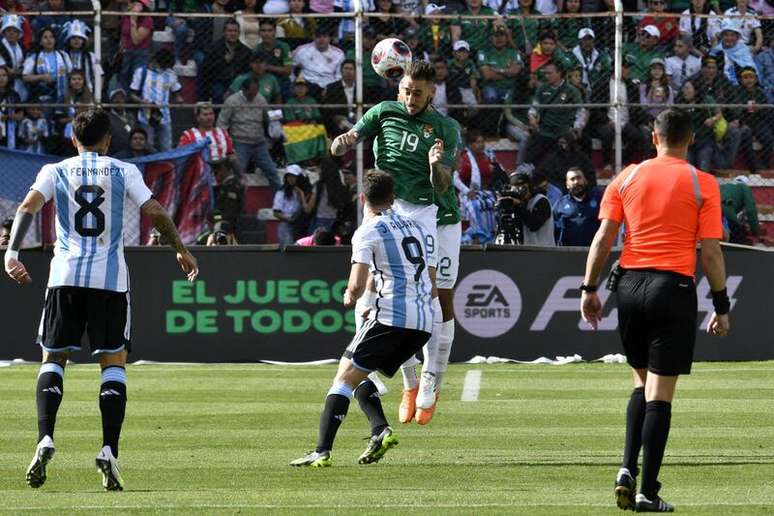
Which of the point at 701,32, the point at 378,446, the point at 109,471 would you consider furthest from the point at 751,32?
the point at 109,471

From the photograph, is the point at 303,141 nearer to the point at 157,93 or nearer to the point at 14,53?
the point at 157,93

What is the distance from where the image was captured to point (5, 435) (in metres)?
10.8

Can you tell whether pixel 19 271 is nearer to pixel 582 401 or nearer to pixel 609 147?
pixel 582 401

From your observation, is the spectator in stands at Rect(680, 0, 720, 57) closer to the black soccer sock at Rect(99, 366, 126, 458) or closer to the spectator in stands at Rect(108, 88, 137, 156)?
the spectator in stands at Rect(108, 88, 137, 156)

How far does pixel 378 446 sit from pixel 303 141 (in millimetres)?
10769

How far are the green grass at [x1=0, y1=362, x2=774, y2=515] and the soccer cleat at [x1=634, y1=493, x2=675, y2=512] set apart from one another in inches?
5.3

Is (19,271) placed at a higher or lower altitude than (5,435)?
higher

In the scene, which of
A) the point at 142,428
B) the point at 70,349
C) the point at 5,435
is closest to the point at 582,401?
the point at 142,428

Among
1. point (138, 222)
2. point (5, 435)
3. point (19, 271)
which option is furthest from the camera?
point (138, 222)

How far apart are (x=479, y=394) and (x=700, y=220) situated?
21.8 ft

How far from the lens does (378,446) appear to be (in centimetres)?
914

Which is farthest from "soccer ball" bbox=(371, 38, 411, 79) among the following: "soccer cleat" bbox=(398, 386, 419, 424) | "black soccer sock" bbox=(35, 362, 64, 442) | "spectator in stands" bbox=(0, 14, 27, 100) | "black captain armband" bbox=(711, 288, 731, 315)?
"spectator in stands" bbox=(0, 14, 27, 100)

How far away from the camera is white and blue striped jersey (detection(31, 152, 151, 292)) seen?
8289mm

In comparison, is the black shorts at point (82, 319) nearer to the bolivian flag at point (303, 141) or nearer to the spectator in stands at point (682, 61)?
the bolivian flag at point (303, 141)
